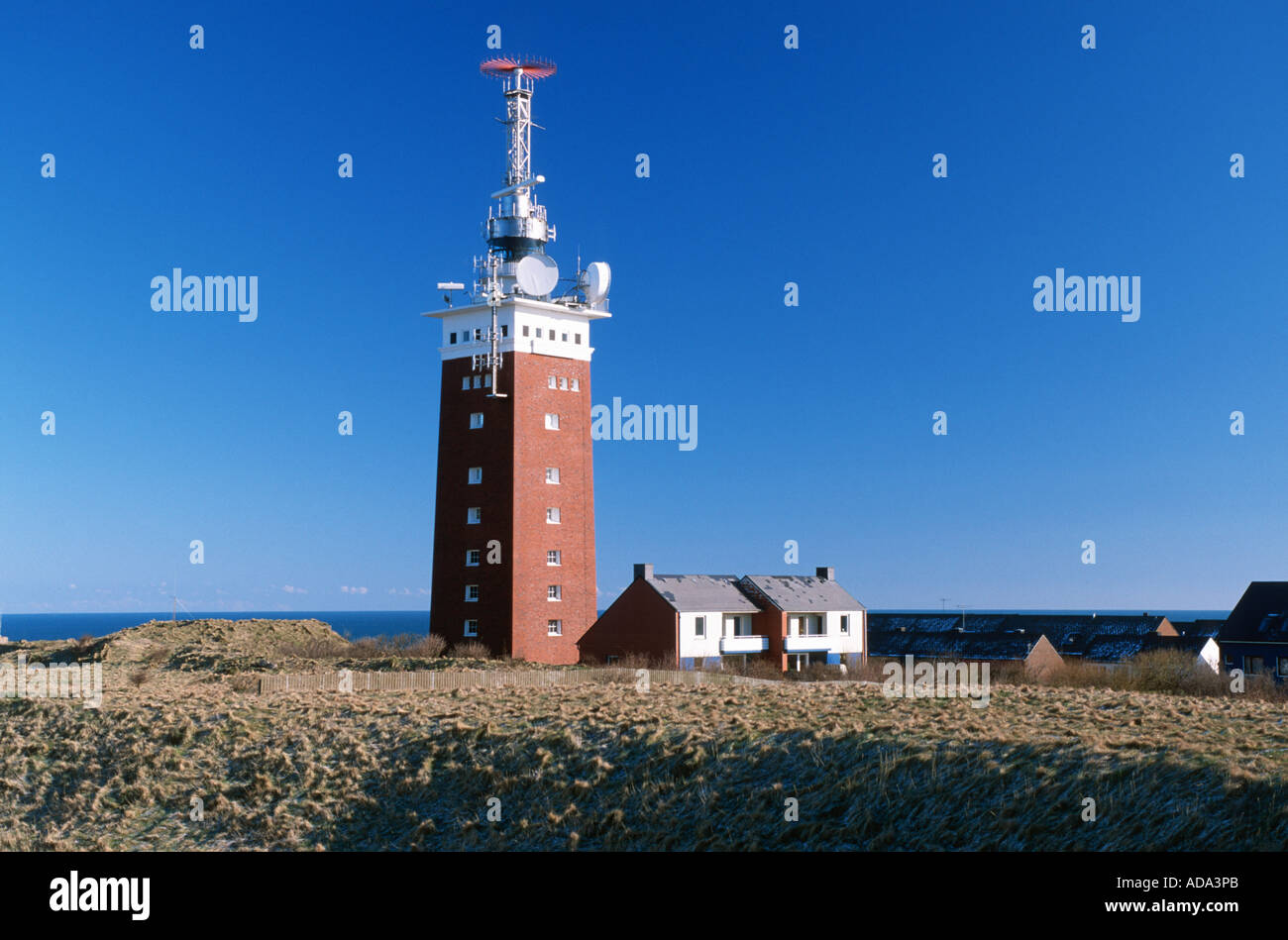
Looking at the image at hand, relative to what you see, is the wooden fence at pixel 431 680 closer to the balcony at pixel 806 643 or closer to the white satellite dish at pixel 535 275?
the white satellite dish at pixel 535 275

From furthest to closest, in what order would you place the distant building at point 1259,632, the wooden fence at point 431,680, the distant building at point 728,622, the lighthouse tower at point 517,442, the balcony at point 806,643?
the distant building at point 1259,632, the balcony at point 806,643, the distant building at point 728,622, the lighthouse tower at point 517,442, the wooden fence at point 431,680

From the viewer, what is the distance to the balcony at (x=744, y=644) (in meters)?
60.8

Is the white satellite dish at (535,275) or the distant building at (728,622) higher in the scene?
the white satellite dish at (535,275)

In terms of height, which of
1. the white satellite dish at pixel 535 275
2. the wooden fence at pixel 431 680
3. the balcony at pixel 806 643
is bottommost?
the balcony at pixel 806 643

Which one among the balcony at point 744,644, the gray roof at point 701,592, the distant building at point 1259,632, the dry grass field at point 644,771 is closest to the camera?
the dry grass field at point 644,771

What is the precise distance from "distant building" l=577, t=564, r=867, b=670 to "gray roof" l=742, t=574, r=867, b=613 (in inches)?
1.9

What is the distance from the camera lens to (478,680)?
132ft

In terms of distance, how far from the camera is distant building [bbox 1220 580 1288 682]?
6531 cm

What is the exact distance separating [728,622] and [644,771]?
38189 millimetres

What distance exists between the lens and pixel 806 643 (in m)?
64.2

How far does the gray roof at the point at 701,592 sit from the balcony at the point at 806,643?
244cm

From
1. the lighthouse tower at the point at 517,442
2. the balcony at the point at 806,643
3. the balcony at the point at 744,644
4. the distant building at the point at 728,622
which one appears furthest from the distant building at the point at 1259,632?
the lighthouse tower at the point at 517,442
